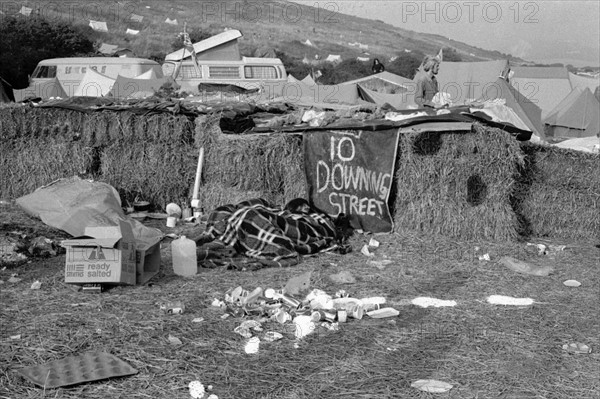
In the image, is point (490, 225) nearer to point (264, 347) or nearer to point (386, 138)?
point (386, 138)

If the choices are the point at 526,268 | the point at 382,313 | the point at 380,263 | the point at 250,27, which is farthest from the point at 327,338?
the point at 250,27

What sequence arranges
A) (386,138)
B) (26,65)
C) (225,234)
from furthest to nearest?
(26,65)
(386,138)
(225,234)

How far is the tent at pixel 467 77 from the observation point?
17.8 m

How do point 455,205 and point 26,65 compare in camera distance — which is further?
point 26,65

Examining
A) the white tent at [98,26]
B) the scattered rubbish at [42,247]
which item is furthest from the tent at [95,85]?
the white tent at [98,26]

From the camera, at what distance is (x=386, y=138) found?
7926mm

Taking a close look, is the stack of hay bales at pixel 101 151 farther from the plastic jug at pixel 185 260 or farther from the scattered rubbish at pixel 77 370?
the scattered rubbish at pixel 77 370

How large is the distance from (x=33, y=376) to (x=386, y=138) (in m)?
5.01

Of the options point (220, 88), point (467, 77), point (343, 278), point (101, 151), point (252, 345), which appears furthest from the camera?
point (467, 77)

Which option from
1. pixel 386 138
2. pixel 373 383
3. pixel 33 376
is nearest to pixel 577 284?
pixel 386 138

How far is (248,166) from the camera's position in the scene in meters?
8.95

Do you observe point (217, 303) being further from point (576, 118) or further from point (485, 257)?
point (576, 118)

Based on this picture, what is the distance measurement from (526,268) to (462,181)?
A: 1.37m

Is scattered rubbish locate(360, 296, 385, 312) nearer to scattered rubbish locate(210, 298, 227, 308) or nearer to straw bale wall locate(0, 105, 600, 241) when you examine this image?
scattered rubbish locate(210, 298, 227, 308)
